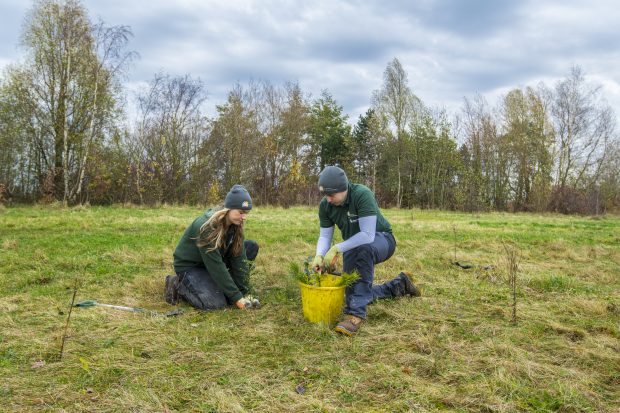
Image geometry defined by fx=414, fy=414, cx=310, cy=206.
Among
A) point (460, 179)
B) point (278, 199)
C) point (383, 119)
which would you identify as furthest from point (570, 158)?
point (278, 199)

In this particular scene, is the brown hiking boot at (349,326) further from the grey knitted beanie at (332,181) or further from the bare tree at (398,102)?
the bare tree at (398,102)

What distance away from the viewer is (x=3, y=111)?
660 inches

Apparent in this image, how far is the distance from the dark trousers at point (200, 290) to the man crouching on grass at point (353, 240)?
101 cm

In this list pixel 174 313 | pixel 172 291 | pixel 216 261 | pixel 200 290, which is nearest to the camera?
pixel 174 313

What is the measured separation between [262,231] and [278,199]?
11664 millimetres

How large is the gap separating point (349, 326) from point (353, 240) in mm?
657

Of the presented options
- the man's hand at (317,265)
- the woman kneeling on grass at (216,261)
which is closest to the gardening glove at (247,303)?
the woman kneeling on grass at (216,261)

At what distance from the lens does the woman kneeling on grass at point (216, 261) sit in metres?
3.57

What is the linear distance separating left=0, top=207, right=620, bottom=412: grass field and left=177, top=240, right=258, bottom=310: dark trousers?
149mm

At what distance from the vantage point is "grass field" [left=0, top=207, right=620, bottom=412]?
215 centimetres

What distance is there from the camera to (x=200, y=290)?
12.2 feet

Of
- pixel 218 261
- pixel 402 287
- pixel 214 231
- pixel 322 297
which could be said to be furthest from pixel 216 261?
pixel 402 287

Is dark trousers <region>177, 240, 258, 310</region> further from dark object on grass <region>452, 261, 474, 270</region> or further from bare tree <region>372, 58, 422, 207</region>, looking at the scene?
bare tree <region>372, 58, 422, 207</region>

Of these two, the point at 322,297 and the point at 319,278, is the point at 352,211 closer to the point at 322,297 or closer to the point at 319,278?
the point at 319,278
